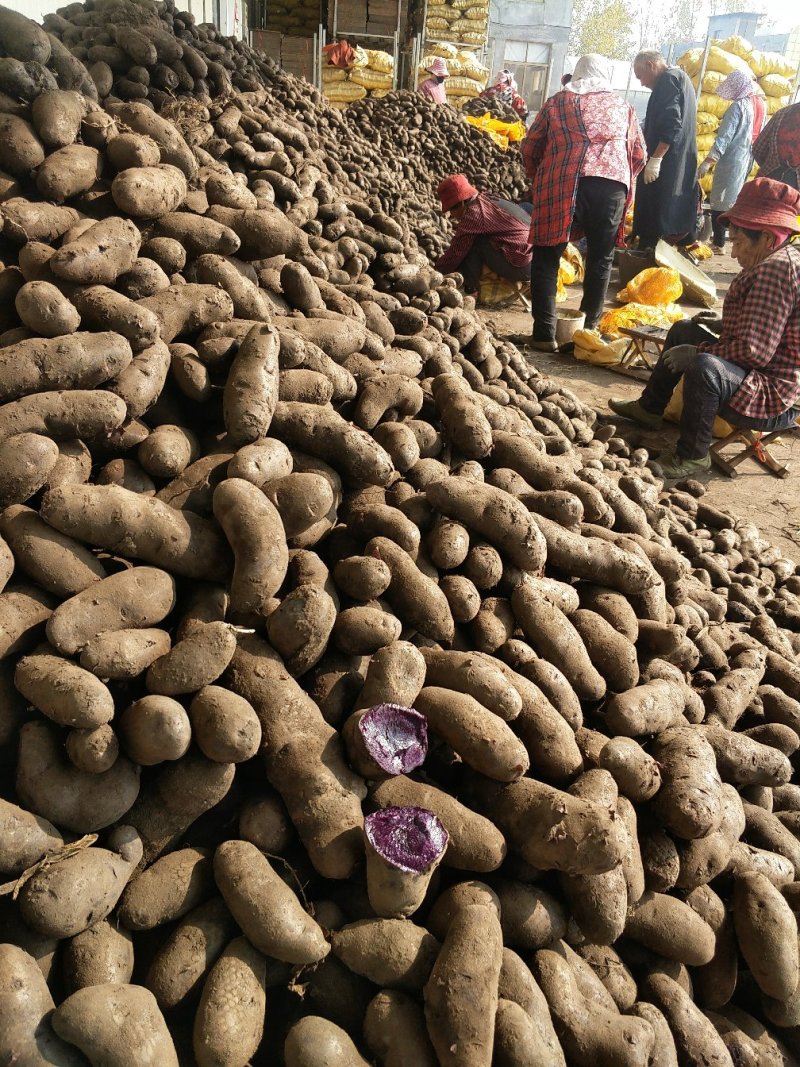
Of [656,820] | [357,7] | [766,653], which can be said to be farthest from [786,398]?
[357,7]

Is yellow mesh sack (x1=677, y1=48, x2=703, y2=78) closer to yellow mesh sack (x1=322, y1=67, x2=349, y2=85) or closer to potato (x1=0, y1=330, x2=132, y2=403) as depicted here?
yellow mesh sack (x1=322, y1=67, x2=349, y2=85)

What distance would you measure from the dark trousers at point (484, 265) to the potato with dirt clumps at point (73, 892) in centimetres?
823

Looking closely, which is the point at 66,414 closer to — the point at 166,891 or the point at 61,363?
the point at 61,363

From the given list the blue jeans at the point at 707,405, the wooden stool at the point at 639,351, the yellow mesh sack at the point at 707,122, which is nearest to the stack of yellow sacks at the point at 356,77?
the yellow mesh sack at the point at 707,122

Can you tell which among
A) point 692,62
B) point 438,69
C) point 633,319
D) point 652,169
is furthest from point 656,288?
point 692,62

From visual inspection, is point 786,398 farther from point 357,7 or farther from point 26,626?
point 357,7

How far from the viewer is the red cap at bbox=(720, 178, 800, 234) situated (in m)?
5.24

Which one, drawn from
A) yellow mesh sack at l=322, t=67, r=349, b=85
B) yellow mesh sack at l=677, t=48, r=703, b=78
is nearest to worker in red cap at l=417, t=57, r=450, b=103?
yellow mesh sack at l=322, t=67, r=349, b=85

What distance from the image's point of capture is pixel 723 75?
15.9 m

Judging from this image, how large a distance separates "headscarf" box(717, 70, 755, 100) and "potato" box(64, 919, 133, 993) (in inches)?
620

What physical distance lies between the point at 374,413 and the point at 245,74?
5.27 metres

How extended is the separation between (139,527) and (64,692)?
0.57 meters

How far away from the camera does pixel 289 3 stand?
17328mm

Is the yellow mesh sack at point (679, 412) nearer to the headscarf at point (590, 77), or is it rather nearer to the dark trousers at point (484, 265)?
the headscarf at point (590, 77)
